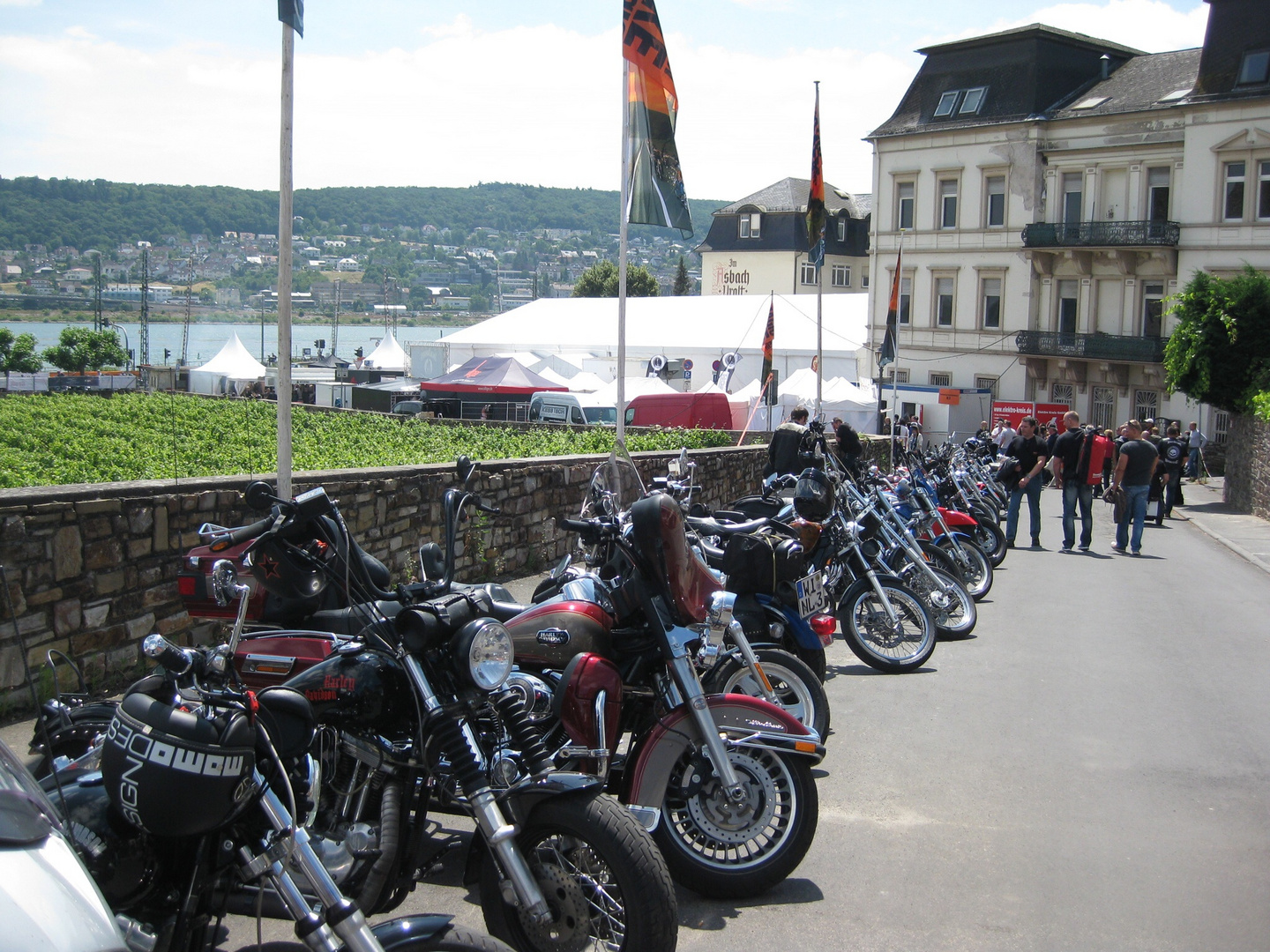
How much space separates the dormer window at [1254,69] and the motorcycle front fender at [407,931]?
38.4 m

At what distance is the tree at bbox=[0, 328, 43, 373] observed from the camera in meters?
52.1

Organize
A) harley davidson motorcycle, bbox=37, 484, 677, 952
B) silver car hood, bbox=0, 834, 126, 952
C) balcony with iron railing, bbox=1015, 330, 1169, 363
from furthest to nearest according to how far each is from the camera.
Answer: balcony with iron railing, bbox=1015, 330, 1169, 363 → harley davidson motorcycle, bbox=37, 484, 677, 952 → silver car hood, bbox=0, 834, 126, 952

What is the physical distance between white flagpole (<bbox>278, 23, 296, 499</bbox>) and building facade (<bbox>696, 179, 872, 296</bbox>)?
211 ft

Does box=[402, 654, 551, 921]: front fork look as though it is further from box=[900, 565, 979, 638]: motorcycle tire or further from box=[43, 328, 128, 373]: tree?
box=[43, 328, 128, 373]: tree

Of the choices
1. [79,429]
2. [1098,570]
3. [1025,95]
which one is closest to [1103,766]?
[1098,570]

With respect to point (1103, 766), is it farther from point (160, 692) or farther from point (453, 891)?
point (160, 692)

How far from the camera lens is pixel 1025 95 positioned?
39219mm

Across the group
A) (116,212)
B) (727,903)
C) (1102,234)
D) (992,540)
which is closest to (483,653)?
(727,903)

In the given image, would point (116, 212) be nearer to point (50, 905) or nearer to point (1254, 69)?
point (50, 905)

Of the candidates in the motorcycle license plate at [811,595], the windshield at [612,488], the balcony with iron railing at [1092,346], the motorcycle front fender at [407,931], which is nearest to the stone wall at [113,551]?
the windshield at [612,488]

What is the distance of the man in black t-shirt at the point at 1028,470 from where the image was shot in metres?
15.6

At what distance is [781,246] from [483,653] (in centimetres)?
7078

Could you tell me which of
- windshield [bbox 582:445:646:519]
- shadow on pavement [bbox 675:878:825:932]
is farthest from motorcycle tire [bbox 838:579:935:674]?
shadow on pavement [bbox 675:878:825:932]

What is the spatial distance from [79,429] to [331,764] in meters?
12.2
